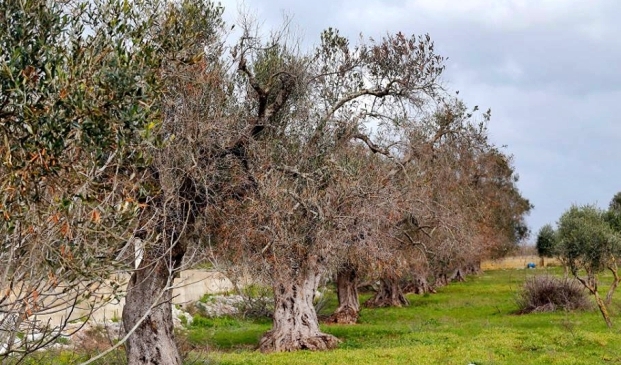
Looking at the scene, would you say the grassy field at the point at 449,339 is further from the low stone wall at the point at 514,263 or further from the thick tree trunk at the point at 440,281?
the low stone wall at the point at 514,263

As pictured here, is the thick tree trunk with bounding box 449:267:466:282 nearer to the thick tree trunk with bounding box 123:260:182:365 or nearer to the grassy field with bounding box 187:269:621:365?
the grassy field with bounding box 187:269:621:365

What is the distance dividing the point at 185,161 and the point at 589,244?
17875mm

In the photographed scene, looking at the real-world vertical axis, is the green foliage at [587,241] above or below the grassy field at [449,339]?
above

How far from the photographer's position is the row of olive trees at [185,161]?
5625mm

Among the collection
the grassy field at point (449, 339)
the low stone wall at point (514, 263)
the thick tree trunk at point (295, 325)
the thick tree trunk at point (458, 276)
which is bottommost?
the grassy field at point (449, 339)

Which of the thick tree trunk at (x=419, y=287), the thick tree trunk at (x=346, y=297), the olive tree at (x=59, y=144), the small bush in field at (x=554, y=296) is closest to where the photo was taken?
the olive tree at (x=59, y=144)

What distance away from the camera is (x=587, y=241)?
999 inches

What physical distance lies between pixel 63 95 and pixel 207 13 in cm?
924

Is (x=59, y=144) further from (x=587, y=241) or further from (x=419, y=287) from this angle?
(x=419, y=287)

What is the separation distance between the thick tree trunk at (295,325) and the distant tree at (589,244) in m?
10.2

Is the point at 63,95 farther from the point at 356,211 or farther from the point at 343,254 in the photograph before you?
the point at 343,254

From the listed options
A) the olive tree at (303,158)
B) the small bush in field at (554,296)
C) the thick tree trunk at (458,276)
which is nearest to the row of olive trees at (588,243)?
the small bush in field at (554,296)

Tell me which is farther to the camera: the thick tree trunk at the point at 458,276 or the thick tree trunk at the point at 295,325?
the thick tree trunk at the point at 458,276

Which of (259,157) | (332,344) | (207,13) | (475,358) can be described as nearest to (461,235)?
(332,344)
